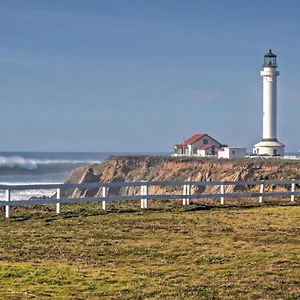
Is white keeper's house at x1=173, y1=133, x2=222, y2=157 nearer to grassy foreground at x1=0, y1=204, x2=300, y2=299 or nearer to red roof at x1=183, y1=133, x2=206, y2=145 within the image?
red roof at x1=183, y1=133, x2=206, y2=145

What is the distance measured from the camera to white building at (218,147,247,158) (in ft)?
308

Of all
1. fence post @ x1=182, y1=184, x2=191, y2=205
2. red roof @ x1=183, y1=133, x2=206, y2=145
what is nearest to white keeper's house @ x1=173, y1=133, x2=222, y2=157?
red roof @ x1=183, y1=133, x2=206, y2=145

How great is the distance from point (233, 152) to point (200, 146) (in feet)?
41.5

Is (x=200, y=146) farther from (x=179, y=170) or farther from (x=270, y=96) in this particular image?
(x=270, y=96)

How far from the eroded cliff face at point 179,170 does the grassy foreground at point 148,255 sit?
120 ft

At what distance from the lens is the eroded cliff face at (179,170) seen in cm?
7394

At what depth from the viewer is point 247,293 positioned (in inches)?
448

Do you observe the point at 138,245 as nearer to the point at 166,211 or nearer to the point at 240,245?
the point at 240,245

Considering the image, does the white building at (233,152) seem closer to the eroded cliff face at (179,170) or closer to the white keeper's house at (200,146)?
the eroded cliff face at (179,170)

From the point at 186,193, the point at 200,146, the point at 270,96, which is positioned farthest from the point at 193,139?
the point at 186,193

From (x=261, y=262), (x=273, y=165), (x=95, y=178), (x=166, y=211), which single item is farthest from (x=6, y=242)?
(x=95, y=178)

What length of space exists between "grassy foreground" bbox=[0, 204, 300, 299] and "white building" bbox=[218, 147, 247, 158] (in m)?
70.1

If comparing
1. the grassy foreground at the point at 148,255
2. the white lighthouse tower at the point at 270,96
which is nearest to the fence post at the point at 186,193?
the grassy foreground at the point at 148,255

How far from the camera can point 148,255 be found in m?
15.1
